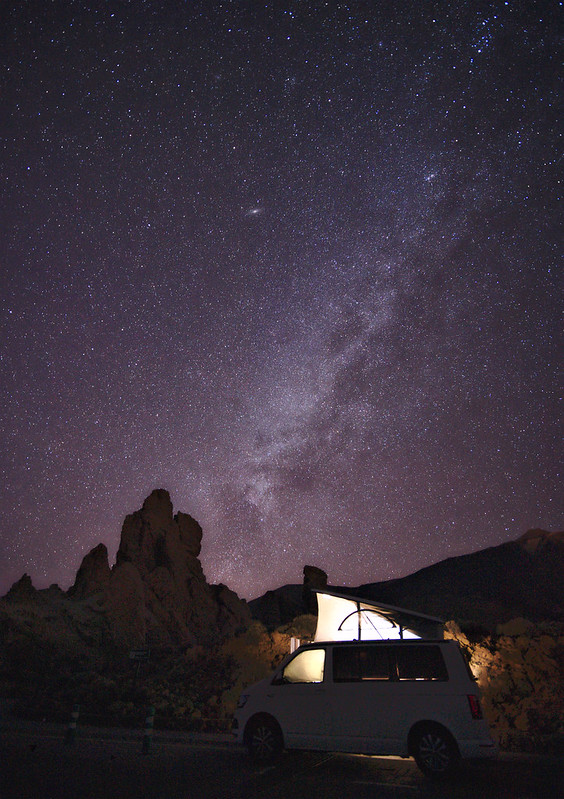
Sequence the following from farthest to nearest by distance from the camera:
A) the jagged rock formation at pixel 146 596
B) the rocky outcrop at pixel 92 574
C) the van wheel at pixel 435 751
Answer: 1. the rocky outcrop at pixel 92 574
2. the jagged rock formation at pixel 146 596
3. the van wheel at pixel 435 751

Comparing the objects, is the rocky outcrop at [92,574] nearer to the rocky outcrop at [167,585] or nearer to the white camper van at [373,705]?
the rocky outcrop at [167,585]

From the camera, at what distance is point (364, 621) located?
26203 millimetres

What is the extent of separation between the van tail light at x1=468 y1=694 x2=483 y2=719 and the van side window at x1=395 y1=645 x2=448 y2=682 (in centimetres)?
45

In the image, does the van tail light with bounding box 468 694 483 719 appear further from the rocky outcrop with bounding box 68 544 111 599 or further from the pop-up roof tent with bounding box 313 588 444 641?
the rocky outcrop with bounding box 68 544 111 599

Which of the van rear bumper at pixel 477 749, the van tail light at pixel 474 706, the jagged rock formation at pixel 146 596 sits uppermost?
the jagged rock formation at pixel 146 596

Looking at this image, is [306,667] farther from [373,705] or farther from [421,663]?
[421,663]

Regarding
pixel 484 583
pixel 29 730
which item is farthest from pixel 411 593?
pixel 29 730

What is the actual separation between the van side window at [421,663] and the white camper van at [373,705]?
0.6 inches

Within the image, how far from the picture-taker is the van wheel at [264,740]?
31.0 feet

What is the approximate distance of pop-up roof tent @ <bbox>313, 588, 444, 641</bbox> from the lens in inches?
917

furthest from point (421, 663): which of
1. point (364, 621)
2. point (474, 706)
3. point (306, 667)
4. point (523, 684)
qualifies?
point (364, 621)

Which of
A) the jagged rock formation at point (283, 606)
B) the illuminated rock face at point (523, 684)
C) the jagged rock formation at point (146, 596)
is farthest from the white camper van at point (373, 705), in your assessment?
the jagged rock formation at point (283, 606)

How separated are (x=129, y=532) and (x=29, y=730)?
166 feet

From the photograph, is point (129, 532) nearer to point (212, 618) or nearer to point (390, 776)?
point (212, 618)
